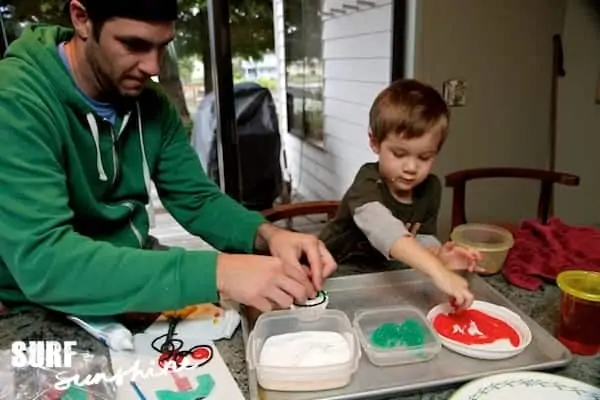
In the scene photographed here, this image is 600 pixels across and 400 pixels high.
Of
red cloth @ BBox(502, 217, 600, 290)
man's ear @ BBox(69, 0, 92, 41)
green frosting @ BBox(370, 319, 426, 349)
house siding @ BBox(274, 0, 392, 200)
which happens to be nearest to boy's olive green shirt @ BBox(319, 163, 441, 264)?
red cloth @ BBox(502, 217, 600, 290)

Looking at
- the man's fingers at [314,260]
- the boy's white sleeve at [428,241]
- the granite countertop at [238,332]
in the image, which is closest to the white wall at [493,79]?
the boy's white sleeve at [428,241]

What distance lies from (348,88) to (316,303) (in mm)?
2475

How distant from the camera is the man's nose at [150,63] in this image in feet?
3.26

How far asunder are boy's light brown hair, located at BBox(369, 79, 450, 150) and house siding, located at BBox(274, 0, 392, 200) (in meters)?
1.38

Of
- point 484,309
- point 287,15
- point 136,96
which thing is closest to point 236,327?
point 484,309

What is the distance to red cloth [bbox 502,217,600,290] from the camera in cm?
104

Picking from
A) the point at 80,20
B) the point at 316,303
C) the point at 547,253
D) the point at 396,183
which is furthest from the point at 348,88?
the point at 316,303

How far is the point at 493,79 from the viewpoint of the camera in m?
2.50

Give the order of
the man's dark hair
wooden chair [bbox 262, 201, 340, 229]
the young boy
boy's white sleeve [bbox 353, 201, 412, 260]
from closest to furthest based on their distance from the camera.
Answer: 1. the man's dark hair
2. boy's white sleeve [bbox 353, 201, 412, 260]
3. the young boy
4. wooden chair [bbox 262, 201, 340, 229]

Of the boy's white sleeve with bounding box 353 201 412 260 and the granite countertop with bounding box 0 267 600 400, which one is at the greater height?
the boy's white sleeve with bounding box 353 201 412 260

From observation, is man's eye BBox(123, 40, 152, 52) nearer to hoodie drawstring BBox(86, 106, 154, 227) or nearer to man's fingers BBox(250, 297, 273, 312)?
hoodie drawstring BBox(86, 106, 154, 227)

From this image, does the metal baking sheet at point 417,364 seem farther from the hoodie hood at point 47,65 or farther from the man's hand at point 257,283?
the hoodie hood at point 47,65

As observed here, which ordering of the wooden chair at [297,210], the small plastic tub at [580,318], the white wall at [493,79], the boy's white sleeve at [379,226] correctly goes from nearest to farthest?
the small plastic tub at [580,318], the boy's white sleeve at [379,226], the wooden chair at [297,210], the white wall at [493,79]

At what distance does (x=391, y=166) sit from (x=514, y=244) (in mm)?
327
